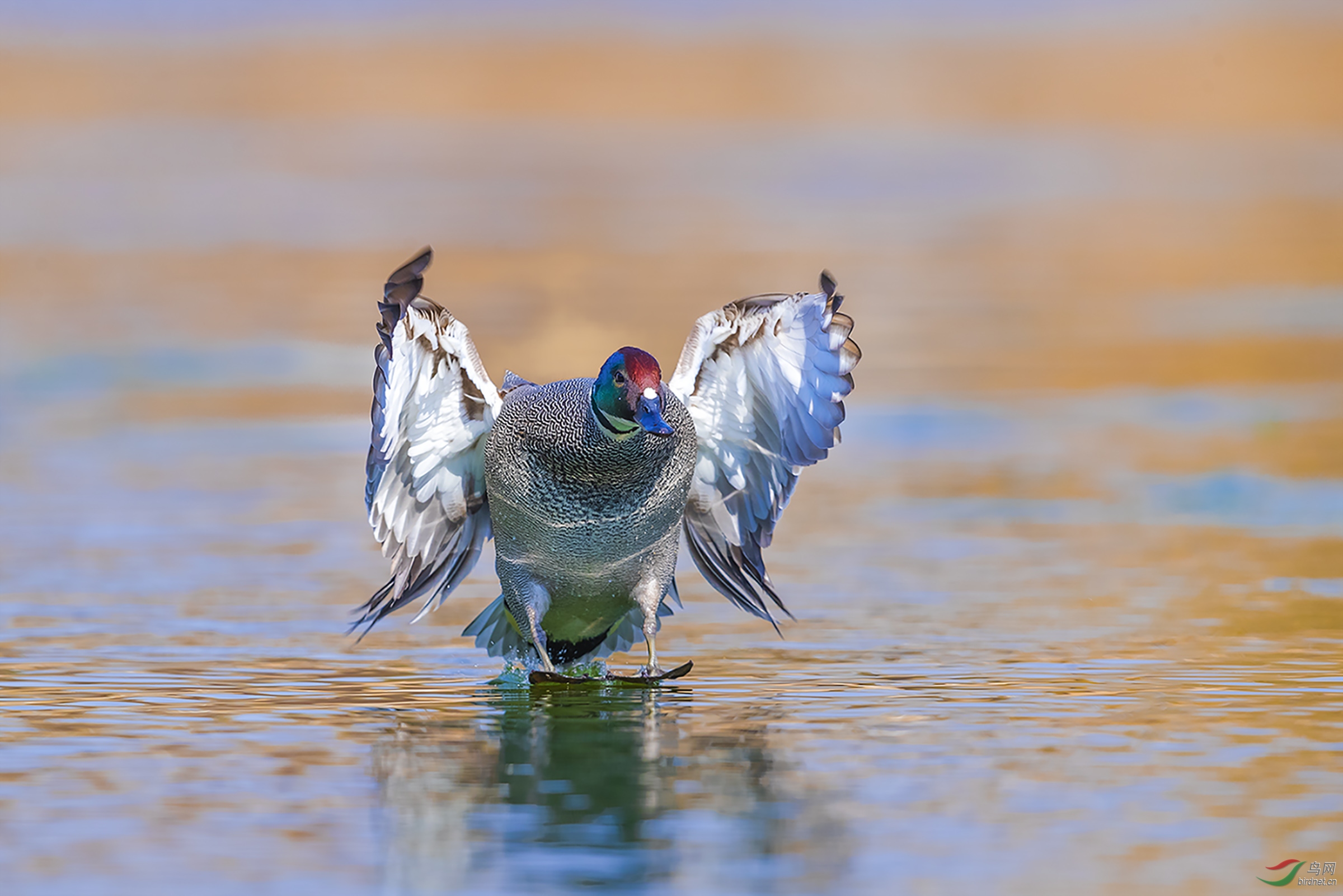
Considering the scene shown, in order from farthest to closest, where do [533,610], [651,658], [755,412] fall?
[755,412]
[533,610]
[651,658]

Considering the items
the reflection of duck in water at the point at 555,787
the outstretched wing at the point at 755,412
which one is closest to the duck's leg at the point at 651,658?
the reflection of duck in water at the point at 555,787

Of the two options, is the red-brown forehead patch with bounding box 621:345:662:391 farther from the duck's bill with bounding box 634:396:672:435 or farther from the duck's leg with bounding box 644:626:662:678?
the duck's leg with bounding box 644:626:662:678

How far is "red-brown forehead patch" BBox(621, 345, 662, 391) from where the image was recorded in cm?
954

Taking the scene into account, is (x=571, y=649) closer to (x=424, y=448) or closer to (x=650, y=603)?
Result: (x=650, y=603)

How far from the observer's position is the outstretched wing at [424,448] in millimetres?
9672

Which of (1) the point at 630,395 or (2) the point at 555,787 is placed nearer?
(2) the point at 555,787

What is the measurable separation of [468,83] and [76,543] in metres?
39.8

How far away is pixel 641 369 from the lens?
31.3 ft

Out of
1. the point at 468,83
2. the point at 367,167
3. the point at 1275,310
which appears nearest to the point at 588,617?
the point at 1275,310

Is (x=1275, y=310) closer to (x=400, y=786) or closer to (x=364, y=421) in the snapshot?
(x=364, y=421)

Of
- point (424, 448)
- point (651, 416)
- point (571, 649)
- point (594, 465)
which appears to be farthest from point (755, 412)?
point (424, 448)

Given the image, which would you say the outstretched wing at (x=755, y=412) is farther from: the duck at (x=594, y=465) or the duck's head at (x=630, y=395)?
the duck's head at (x=630, y=395)

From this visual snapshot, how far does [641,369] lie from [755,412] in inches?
50.3

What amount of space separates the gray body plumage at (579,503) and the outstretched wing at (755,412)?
1.41 ft
